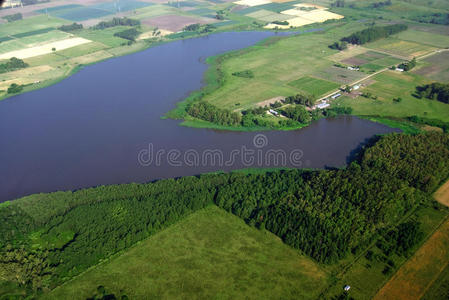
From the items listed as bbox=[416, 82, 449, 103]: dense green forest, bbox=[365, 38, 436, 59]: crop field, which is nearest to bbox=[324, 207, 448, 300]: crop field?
bbox=[416, 82, 449, 103]: dense green forest

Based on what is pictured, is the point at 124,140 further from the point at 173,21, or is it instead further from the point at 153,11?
the point at 153,11

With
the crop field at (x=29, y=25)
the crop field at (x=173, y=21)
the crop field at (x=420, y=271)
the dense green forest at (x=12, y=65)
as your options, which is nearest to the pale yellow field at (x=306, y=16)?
the crop field at (x=173, y=21)

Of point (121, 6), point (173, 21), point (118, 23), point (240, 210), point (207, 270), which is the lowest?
point (207, 270)

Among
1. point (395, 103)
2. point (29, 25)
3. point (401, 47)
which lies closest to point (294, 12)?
point (401, 47)

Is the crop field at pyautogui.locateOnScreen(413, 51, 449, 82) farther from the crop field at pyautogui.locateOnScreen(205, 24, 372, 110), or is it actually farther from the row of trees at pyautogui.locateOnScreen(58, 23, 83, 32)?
the row of trees at pyautogui.locateOnScreen(58, 23, 83, 32)

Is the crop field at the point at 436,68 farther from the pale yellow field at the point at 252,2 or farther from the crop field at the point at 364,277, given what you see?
the pale yellow field at the point at 252,2
